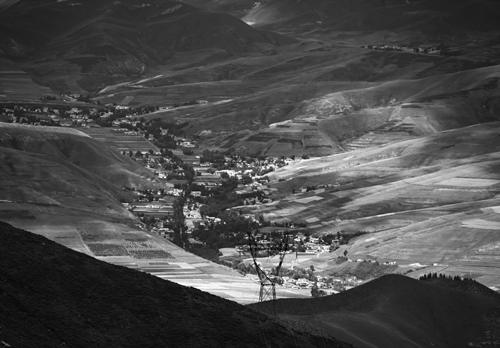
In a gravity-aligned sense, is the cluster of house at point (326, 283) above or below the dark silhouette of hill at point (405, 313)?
below

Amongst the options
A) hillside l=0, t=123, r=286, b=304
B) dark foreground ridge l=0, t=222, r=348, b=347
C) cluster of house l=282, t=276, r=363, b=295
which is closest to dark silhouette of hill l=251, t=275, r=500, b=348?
dark foreground ridge l=0, t=222, r=348, b=347

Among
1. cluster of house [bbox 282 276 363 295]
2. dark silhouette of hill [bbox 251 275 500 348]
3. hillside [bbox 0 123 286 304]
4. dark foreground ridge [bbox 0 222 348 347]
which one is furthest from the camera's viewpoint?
cluster of house [bbox 282 276 363 295]

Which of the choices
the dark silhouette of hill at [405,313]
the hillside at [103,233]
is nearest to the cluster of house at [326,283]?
the hillside at [103,233]

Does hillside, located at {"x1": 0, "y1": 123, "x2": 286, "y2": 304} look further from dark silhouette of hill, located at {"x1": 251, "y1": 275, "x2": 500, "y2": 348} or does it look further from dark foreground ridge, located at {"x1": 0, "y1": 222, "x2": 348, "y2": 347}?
dark foreground ridge, located at {"x1": 0, "y1": 222, "x2": 348, "y2": 347}

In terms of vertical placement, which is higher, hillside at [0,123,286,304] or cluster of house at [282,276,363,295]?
hillside at [0,123,286,304]

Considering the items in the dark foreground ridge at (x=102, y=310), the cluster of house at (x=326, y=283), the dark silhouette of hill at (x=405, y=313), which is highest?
the dark foreground ridge at (x=102, y=310)

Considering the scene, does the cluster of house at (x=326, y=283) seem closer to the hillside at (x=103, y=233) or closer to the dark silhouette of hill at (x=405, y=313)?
the hillside at (x=103, y=233)
